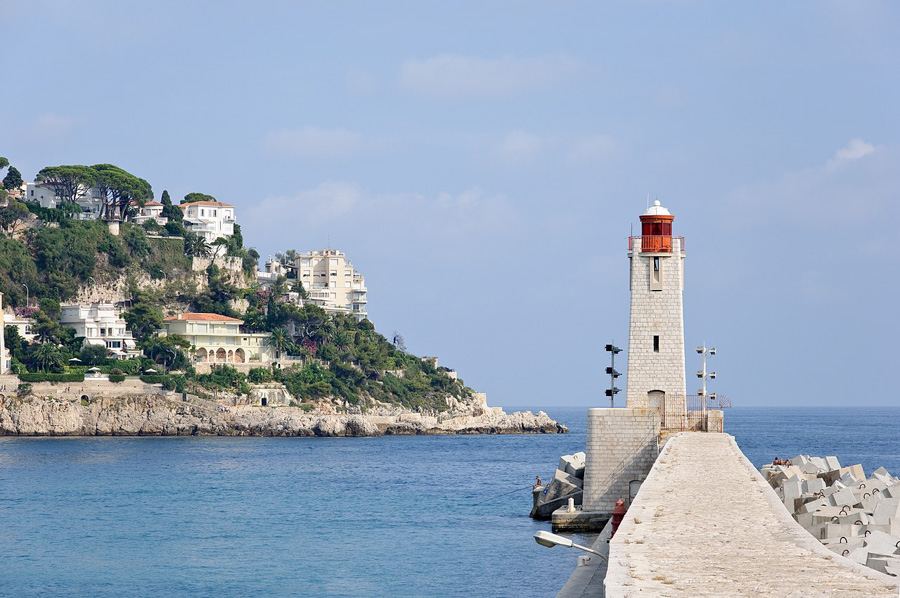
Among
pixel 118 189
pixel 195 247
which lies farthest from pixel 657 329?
pixel 118 189

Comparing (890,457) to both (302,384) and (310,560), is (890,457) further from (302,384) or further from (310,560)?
(302,384)

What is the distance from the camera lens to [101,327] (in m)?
98.9

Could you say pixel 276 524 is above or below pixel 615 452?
below

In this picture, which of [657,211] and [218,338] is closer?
[657,211]

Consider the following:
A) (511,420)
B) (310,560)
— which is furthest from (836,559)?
(511,420)

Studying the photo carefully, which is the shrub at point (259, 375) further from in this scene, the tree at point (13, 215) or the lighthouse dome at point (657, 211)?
the lighthouse dome at point (657, 211)

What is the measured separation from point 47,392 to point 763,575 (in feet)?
279

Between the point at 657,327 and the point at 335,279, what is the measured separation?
101 m

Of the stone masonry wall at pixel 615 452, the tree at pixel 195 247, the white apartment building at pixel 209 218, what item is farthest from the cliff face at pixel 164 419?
the stone masonry wall at pixel 615 452

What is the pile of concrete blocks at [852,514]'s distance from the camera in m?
14.1

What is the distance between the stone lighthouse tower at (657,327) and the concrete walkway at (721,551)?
29.2 feet

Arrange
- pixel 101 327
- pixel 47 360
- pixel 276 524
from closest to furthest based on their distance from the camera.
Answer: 1. pixel 276 524
2. pixel 47 360
3. pixel 101 327

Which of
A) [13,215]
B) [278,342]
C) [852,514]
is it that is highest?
[13,215]

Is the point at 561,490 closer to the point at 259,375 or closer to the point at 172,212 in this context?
the point at 259,375
